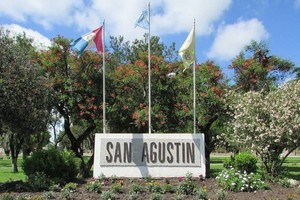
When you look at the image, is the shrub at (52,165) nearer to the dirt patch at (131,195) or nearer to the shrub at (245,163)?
the dirt patch at (131,195)

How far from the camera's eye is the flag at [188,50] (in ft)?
56.0

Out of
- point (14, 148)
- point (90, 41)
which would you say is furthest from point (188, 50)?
point (14, 148)

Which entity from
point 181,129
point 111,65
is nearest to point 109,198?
point 181,129

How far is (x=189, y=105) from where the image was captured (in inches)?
844

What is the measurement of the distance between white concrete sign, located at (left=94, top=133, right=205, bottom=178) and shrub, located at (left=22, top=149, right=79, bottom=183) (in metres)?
1.16

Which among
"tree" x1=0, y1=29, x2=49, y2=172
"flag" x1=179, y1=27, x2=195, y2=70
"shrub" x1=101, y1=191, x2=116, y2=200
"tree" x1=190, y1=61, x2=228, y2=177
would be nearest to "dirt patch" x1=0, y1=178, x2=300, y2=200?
"shrub" x1=101, y1=191, x2=116, y2=200

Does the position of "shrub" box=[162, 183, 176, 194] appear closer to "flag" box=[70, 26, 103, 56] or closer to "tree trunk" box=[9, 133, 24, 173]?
"flag" box=[70, 26, 103, 56]

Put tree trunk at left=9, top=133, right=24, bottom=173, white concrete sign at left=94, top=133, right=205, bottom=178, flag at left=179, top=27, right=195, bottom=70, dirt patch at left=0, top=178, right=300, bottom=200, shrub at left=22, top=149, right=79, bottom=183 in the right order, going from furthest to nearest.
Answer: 1. tree trunk at left=9, top=133, right=24, bottom=173
2. flag at left=179, top=27, right=195, bottom=70
3. white concrete sign at left=94, top=133, right=205, bottom=178
4. shrub at left=22, top=149, right=79, bottom=183
5. dirt patch at left=0, top=178, right=300, bottom=200

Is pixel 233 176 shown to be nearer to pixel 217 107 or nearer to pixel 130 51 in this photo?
pixel 217 107

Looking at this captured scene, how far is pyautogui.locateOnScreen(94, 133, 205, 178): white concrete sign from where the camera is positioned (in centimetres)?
1641

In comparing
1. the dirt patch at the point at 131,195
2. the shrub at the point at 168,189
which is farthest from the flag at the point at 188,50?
the shrub at the point at 168,189

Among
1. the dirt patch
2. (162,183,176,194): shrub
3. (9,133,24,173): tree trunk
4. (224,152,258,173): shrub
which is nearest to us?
the dirt patch

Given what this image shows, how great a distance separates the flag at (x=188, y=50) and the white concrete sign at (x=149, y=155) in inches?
111

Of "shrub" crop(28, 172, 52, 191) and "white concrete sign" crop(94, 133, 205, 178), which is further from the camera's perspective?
"white concrete sign" crop(94, 133, 205, 178)
